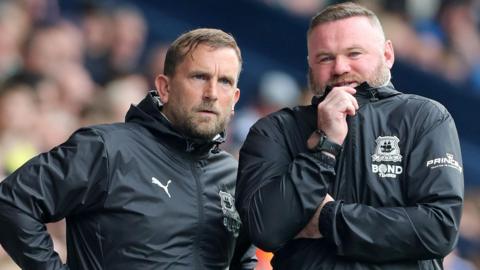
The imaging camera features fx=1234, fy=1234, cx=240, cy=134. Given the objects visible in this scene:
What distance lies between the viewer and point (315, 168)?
13.8ft

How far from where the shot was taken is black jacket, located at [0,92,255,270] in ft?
14.8

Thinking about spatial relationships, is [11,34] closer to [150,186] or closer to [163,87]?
[163,87]

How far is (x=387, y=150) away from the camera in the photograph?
4305 mm

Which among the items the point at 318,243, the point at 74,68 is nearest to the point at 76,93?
the point at 74,68

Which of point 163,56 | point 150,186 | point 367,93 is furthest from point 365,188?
point 163,56

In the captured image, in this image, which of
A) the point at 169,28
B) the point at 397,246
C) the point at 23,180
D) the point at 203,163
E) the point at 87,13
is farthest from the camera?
the point at 169,28

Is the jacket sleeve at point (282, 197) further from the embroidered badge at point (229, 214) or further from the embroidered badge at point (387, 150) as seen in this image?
the embroidered badge at point (229, 214)

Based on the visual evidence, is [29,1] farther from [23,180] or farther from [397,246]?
[397,246]

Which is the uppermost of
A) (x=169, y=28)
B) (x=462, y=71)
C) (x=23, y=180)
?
(x=23, y=180)

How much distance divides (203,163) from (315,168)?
82cm

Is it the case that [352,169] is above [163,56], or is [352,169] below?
above

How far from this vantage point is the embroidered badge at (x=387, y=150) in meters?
4.29

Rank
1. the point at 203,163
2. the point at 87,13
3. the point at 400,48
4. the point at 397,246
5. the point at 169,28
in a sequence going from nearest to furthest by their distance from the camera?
1. the point at 397,246
2. the point at 203,163
3. the point at 87,13
4. the point at 169,28
5. the point at 400,48

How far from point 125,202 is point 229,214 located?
454mm
